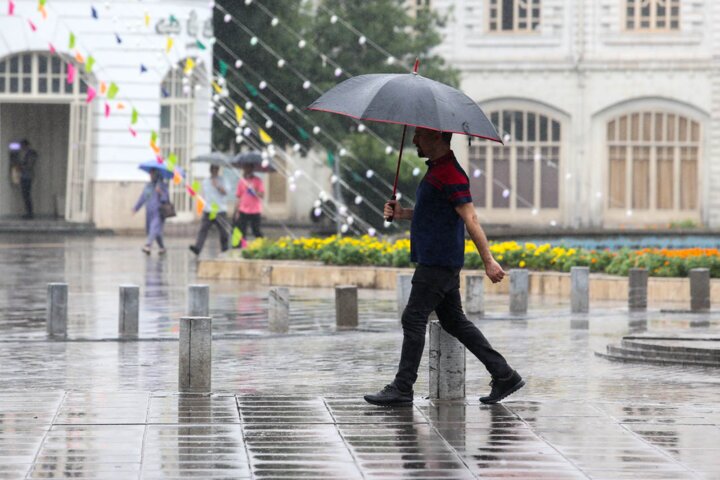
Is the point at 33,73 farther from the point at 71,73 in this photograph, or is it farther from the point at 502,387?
the point at 502,387

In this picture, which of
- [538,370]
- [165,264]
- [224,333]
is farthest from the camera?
[165,264]

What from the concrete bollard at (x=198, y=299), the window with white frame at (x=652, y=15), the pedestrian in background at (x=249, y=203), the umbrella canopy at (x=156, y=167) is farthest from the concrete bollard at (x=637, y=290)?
the window with white frame at (x=652, y=15)

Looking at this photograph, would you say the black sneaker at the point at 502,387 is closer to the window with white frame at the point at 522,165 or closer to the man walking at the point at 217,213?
the man walking at the point at 217,213

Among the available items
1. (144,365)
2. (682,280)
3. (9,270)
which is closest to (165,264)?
(9,270)

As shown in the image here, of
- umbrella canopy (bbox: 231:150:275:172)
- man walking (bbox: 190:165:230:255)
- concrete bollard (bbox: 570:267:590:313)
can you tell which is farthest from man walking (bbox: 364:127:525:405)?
umbrella canopy (bbox: 231:150:275:172)

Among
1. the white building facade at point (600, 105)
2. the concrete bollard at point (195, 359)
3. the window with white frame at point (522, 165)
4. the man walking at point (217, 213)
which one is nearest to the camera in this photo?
the concrete bollard at point (195, 359)

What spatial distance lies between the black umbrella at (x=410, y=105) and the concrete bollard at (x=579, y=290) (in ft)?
27.8

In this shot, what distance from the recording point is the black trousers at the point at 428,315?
10.7m

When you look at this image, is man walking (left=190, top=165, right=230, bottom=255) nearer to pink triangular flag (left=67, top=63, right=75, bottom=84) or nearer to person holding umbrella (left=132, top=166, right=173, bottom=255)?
person holding umbrella (left=132, top=166, right=173, bottom=255)

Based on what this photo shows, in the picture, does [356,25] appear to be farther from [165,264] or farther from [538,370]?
[538,370]

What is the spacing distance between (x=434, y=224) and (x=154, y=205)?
20.9 metres

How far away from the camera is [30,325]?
57.1ft

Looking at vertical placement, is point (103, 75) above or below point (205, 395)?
above

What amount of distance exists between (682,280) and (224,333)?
6.90 metres
